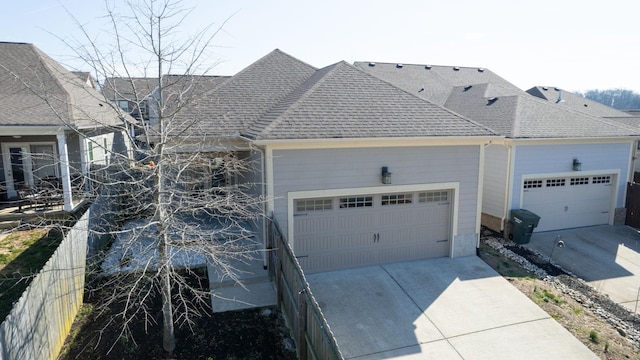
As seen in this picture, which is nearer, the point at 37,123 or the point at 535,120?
the point at 37,123

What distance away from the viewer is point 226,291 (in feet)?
28.7

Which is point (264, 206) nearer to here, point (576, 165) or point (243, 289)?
point (243, 289)

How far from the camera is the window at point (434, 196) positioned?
1068 cm

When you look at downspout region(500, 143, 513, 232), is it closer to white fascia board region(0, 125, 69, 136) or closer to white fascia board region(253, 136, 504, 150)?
white fascia board region(253, 136, 504, 150)

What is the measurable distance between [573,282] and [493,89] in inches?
463

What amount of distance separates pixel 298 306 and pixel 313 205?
359cm

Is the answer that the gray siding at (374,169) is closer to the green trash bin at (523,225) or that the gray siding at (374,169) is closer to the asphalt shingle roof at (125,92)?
the green trash bin at (523,225)

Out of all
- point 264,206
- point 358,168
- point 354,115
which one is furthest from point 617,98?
point 264,206

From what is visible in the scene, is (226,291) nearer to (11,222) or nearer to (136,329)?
(136,329)

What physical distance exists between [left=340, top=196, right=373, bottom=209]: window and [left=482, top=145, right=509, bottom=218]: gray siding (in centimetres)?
571

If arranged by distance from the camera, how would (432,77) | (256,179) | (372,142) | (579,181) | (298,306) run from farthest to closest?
1. (432,77)
2. (579,181)
3. (256,179)
4. (372,142)
5. (298,306)

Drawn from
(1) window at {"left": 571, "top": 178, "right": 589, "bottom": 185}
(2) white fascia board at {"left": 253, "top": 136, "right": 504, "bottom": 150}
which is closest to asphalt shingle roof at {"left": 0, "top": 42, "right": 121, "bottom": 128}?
(2) white fascia board at {"left": 253, "top": 136, "right": 504, "bottom": 150}

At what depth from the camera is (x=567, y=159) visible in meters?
13.8

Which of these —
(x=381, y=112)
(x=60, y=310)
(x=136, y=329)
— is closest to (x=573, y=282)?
(x=381, y=112)
